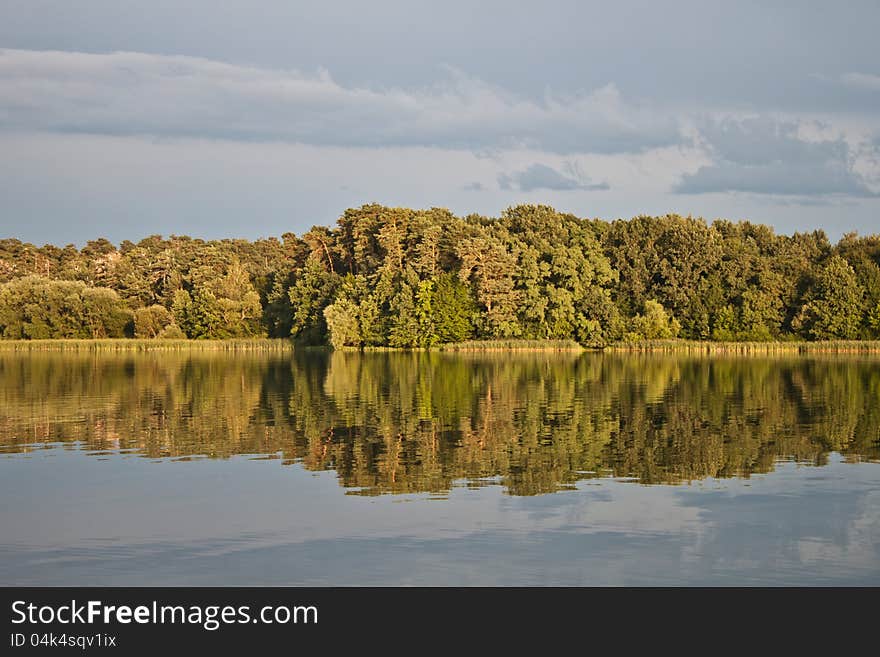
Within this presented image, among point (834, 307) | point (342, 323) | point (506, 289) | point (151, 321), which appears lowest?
point (151, 321)

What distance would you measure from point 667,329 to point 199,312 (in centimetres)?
4637

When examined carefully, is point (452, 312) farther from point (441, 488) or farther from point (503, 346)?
point (441, 488)

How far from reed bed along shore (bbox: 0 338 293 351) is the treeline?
167 inches

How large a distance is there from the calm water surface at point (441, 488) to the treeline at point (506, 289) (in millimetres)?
49982

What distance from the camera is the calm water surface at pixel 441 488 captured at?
13.5m

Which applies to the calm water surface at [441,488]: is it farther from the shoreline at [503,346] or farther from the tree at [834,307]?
the tree at [834,307]

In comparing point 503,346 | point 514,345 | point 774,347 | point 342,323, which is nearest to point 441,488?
point 503,346

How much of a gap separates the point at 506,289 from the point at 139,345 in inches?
1366

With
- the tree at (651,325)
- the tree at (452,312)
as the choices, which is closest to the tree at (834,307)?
the tree at (651,325)

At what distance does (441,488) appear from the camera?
61.9 feet

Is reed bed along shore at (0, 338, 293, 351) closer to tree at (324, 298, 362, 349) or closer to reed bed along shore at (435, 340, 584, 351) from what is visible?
tree at (324, 298, 362, 349)
